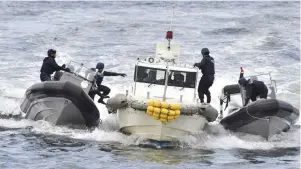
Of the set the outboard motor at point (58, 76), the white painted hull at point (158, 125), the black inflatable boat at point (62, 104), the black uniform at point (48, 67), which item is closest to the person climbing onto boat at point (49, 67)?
the black uniform at point (48, 67)

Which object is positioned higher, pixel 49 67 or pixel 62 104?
pixel 49 67

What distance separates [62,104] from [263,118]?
4345 mm

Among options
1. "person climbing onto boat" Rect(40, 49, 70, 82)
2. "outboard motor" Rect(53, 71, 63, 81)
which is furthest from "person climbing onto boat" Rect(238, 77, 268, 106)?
"outboard motor" Rect(53, 71, 63, 81)

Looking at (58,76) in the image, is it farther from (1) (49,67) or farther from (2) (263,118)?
(2) (263,118)

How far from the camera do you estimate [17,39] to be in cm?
3003

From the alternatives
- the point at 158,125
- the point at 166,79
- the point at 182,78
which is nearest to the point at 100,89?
the point at 166,79

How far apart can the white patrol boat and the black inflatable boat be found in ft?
1.86

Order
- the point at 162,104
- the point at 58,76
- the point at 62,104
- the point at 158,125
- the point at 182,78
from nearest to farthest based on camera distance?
1. the point at 162,104
2. the point at 158,125
3. the point at 62,104
4. the point at 182,78
5. the point at 58,76

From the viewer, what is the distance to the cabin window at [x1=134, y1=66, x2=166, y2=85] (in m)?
17.4

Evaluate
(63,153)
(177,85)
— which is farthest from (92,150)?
(177,85)

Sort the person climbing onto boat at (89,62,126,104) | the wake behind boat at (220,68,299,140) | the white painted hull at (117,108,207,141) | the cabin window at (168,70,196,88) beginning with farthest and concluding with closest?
the person climbing onto boat at (89,62,126,104) → the cabin window at (168,70,196,88) → the wake behind boat at (220,68,299,140) → the white painted hull at (117,108,207,141)

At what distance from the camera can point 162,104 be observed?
1547 cm

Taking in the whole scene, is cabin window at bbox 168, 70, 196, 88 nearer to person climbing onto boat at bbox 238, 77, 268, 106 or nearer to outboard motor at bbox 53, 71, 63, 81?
person climbing onto boat at bbox 238, 77, 268, 106

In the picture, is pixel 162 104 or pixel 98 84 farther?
pixel 98 84
